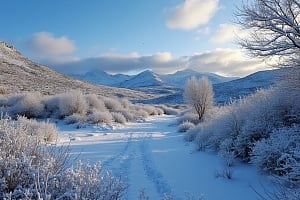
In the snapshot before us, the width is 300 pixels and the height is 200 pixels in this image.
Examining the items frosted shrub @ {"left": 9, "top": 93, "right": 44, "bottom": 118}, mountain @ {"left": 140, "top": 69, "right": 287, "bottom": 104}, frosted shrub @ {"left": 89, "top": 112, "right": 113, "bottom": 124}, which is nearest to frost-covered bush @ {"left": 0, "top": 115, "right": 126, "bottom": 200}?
frosted shrub @ {"left": 89, "top": 112, "right": 113, "bottom": 124}

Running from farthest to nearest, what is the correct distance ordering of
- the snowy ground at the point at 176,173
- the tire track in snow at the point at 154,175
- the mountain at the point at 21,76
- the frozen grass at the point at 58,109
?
the mountain at the point at 21,76
the frozen grass at the point at 58,109
the tire track in snow at the point at 154,175
the snowy ground at the point at 176,173

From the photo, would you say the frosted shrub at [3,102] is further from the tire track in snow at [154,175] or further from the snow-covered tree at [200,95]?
the tire track in snow at [154,175]

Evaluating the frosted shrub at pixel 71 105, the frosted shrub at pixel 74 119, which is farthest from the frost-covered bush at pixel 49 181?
the frosted shrub at pixel 71 105

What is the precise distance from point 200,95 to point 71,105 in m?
10.6

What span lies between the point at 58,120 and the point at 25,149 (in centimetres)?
1940

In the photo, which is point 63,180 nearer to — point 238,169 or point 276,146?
point 276,146

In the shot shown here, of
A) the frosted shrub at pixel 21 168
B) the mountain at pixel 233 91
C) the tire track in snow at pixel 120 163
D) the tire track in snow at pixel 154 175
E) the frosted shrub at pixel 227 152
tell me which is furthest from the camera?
the mountain at pixel 233 91

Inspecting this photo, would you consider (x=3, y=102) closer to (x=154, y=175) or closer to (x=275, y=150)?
(x=154, y=175)

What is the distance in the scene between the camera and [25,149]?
4.88m

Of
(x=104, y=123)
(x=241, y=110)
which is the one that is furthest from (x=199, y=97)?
(x=241, y=110)

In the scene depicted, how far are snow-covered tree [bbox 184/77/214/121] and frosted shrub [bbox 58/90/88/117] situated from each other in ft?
29.3

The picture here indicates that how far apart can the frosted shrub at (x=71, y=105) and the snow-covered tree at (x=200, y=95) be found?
8.93 meters

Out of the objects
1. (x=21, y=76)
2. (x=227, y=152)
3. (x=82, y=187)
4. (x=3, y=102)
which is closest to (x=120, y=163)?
(x=227, y=152)

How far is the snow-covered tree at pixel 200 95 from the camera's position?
88.4 ft
